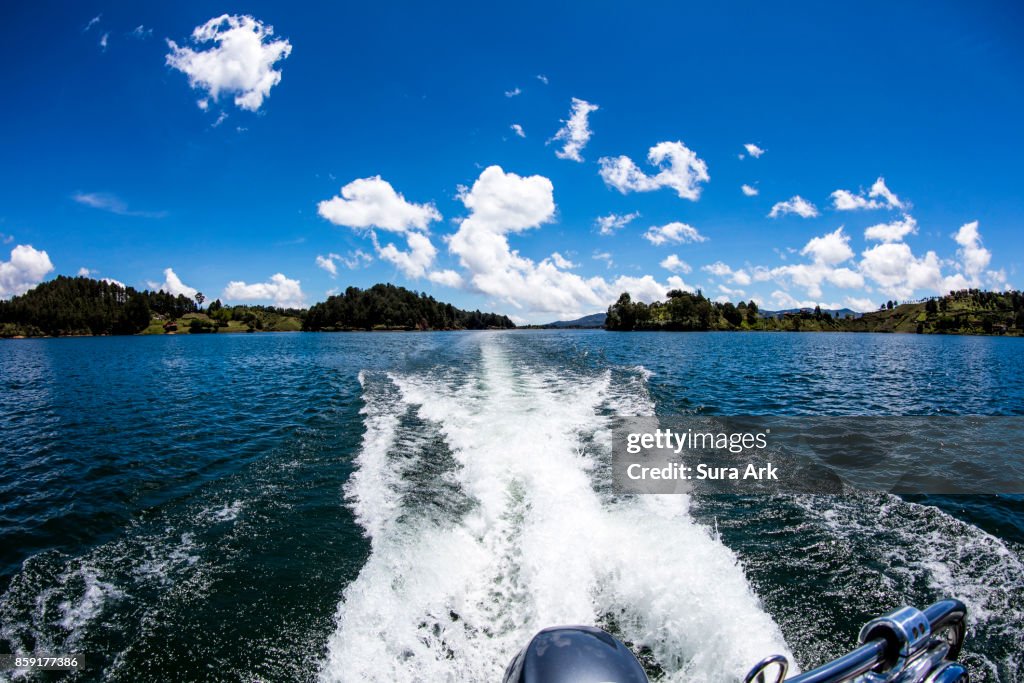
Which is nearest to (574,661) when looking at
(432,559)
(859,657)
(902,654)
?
(859,657)

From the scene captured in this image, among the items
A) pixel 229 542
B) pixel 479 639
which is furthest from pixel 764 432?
pixel 229 542

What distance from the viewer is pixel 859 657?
7.07 ft

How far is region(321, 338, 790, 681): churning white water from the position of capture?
5.41 meters

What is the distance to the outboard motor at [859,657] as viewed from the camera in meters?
2.15

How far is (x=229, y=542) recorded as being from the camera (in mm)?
8125

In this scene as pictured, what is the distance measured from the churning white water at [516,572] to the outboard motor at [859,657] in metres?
3.06

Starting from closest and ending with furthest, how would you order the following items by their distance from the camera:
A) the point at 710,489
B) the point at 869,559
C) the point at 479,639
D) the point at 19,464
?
the point at 479,639 → the point at 869,559 → the point at 710,489 → the point at 19,464

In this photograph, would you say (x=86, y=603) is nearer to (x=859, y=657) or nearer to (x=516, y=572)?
(x=516, y=572)

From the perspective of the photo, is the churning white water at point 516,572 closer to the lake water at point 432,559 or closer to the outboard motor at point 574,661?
the lake water at point 432,559

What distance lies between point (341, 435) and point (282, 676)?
35.3 feet

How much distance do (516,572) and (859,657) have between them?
18.3 feet

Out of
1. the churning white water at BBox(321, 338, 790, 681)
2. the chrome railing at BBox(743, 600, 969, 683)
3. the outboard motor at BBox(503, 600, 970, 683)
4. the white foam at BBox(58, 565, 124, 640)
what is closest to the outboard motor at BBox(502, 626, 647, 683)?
the outboard motor at BBox(503, 600, 970, 683)

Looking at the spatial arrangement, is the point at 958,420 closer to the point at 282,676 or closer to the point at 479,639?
the point at 479,639

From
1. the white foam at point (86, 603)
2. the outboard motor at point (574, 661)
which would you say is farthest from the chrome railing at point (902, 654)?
the white foam at point (86, 603)
